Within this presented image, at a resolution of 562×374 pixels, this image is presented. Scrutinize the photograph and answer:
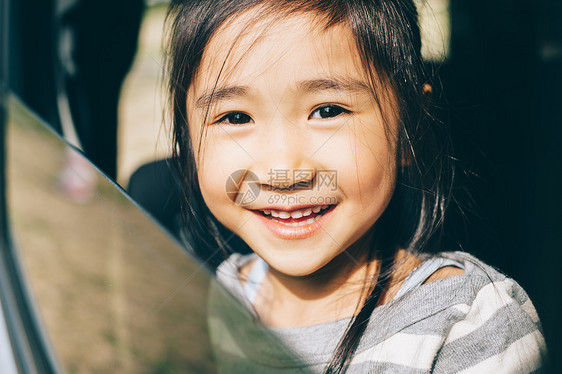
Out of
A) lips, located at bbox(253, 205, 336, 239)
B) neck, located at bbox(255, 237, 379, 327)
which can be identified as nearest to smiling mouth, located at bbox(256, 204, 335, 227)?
lips, located at bbox(253, 205, 336, 239)

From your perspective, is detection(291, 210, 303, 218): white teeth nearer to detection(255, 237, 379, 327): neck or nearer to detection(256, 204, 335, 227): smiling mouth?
detection(256, 204, 335, 227): smiling mouth

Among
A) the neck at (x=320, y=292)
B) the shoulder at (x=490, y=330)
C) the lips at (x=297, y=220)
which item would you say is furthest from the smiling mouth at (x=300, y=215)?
the shoulder at (x=490, y=330)

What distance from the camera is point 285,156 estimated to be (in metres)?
0.68

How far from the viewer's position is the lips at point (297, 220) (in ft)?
2.44

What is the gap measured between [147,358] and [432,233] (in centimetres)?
90

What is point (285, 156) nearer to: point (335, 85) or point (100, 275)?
point (335, 85)

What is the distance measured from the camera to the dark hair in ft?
2.41

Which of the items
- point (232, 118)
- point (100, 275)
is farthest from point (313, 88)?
point (100, 275)

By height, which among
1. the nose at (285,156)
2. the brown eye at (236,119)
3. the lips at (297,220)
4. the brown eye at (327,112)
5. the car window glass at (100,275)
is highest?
the brown eye at (327,112)

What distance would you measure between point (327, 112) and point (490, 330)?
16.7 inches

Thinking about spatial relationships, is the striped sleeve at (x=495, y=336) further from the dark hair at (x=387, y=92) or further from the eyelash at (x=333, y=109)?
the eyelash at (x=333, y=109)

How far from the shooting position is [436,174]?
0.77 meters

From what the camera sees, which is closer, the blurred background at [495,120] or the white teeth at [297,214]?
the blurred background at [495,120]

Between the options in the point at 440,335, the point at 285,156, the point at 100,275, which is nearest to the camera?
the point at 285,156
